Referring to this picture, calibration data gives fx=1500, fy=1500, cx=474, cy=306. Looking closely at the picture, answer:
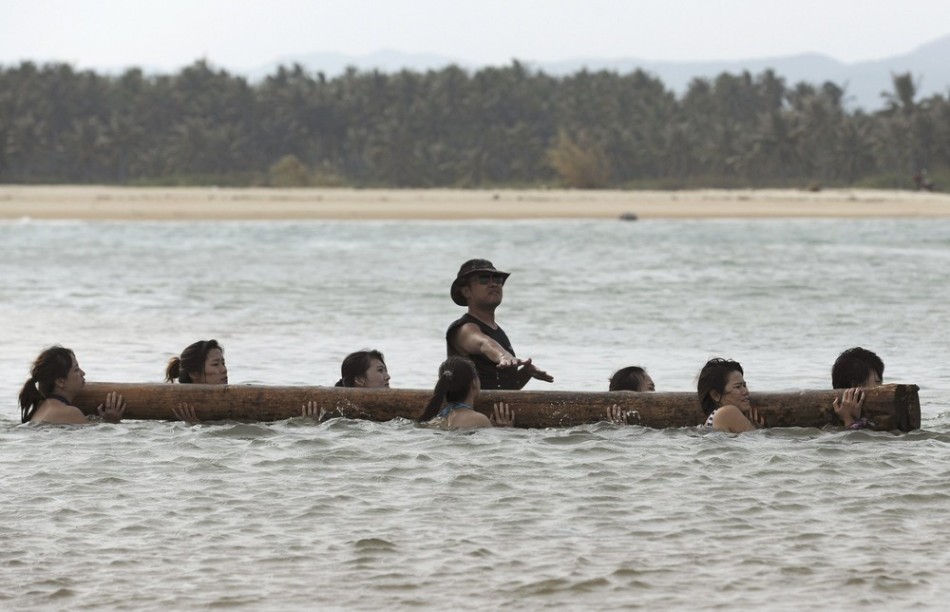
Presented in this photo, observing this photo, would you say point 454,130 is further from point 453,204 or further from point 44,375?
point 44,375

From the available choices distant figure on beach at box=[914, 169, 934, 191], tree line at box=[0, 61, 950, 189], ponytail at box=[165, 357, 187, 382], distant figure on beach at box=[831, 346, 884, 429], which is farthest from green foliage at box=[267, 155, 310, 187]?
distant figure on beach at box=[831, 346, 884, 429]

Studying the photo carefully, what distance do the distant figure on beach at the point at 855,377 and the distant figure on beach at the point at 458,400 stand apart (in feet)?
7.09

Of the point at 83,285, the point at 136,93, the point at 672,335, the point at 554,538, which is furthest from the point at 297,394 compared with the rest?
the point at 136,93

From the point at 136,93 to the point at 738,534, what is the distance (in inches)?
3678

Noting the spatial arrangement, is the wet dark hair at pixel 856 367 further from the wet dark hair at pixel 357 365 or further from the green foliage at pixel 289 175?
the green foliage at pixel 289 175

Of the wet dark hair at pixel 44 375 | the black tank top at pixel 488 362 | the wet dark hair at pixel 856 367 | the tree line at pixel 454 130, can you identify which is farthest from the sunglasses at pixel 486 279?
the tree line at pixel 454 130

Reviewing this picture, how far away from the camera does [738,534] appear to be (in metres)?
7.39

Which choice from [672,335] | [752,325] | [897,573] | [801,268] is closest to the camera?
[897,573]

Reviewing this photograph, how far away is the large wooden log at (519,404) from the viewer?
957cm

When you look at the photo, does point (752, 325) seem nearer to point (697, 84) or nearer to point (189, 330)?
point (189, 330)

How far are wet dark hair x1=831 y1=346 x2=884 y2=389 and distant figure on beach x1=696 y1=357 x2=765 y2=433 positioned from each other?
2.24ft

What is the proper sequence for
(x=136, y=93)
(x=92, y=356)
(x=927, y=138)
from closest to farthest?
(x=92, y=356), (x=927, y=138), (x=136, y=93)

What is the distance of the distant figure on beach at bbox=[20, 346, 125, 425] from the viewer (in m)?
10.4

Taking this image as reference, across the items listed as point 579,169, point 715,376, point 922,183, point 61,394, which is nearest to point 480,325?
point 715,376
